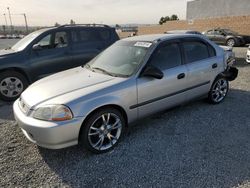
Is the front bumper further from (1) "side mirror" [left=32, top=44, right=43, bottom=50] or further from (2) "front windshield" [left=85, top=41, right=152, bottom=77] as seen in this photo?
(1) "side mirror" [left=32, top=44, right=43, bottom=50]

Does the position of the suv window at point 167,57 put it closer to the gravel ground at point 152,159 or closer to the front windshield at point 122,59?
the front windshield at point 122,59

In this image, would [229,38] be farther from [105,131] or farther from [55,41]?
[105,131]

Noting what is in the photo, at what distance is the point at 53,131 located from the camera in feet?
9.12

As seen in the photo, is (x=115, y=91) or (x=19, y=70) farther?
(x=19, y=70)

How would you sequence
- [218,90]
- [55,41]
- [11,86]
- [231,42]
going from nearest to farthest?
[218,90]
[11,86]
[55,41]
[231,42]

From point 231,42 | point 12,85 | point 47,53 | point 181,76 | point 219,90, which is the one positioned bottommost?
point 231,42

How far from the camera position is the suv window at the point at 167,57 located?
12.3 feet

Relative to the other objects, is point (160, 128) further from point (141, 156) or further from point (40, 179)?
point (40, 179)

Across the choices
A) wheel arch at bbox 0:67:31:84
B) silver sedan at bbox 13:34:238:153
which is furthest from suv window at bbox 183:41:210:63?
wheel arch at bbox 0:67:31:84

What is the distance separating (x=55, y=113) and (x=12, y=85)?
3.33m

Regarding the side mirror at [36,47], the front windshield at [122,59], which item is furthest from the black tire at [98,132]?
the side mirror at [36,47]

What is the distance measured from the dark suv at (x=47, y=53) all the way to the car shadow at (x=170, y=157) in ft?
9.47

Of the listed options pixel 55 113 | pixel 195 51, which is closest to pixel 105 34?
pixel 195 51

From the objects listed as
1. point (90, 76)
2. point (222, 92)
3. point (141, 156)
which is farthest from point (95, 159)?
point (222, 92)
